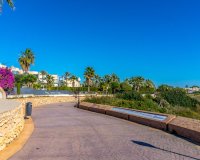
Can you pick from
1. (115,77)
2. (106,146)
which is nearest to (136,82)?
(115,77)

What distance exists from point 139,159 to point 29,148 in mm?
3965

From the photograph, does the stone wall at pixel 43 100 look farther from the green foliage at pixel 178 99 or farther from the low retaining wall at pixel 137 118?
the green foliage at pixel 178 99

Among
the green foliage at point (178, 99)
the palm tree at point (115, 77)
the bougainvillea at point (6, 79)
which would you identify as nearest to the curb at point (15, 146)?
the green foliage at point (178, 99)

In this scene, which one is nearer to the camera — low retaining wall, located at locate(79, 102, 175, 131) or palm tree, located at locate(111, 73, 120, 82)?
low retaining wall, located at locate(79, 102, 175, 131)

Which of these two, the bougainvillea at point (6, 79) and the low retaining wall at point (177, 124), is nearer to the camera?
the low retaining wall at point (177, 124)

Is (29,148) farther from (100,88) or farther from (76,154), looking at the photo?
(100,88)

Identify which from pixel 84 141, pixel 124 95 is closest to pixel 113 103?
pixel 124 95

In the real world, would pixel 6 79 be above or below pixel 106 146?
above

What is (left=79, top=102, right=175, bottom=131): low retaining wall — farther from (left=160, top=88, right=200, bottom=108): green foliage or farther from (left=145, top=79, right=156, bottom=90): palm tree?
(left=145, top=79, right=156, bottom=90): palm tree

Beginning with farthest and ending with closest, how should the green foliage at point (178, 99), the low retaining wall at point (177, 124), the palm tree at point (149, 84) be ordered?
1. the palm tree at point (149, 84)
2. the green foliage at point (178, 99)
3. the low retaining wall at point (177, 124)

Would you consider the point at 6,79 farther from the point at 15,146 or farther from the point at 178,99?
the point at 15,146

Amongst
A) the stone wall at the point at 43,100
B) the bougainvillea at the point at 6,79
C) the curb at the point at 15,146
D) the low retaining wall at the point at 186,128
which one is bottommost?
the curb at the point at 15,146

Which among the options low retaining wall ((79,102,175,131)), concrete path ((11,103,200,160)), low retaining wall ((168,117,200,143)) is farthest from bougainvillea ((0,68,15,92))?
low retaining wall ((168,117,200,143))

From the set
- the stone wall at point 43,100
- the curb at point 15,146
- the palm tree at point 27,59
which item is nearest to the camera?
the curb at point 15,146
